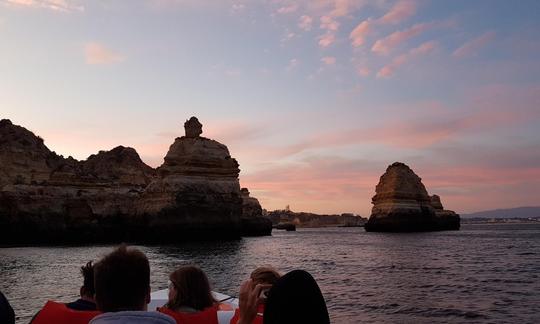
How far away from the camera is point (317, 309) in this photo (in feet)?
9.34

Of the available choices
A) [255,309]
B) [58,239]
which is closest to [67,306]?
[255,309]

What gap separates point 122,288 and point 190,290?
1406 mm

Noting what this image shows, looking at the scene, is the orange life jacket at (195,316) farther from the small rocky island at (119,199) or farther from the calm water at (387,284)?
the small rocky island at (119,199)

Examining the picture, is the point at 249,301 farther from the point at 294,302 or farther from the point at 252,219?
the point at 252,219

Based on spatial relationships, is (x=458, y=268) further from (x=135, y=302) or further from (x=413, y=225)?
(x=413, y=225)

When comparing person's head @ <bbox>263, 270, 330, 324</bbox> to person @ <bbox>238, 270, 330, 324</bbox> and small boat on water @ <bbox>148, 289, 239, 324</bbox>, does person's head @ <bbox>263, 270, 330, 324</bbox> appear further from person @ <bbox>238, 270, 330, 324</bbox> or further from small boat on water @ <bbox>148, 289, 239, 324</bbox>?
small boat on water @ <bbox>148, 289, 239, 324</bbox>

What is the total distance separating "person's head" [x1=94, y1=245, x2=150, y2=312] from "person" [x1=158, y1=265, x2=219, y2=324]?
1.24 metres

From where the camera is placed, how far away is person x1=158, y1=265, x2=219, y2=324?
4375 mm

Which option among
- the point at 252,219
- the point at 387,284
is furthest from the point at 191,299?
the point at 252,219

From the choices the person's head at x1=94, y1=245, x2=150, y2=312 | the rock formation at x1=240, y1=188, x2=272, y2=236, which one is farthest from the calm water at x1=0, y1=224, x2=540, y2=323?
the rock formation at x1=240, y1=188, x2=272, y2=236

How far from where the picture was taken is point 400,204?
3981 inches

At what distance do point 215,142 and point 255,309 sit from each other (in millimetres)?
69571

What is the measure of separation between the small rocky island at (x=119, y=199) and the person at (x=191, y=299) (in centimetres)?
5711

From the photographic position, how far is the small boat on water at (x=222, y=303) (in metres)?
5.05
